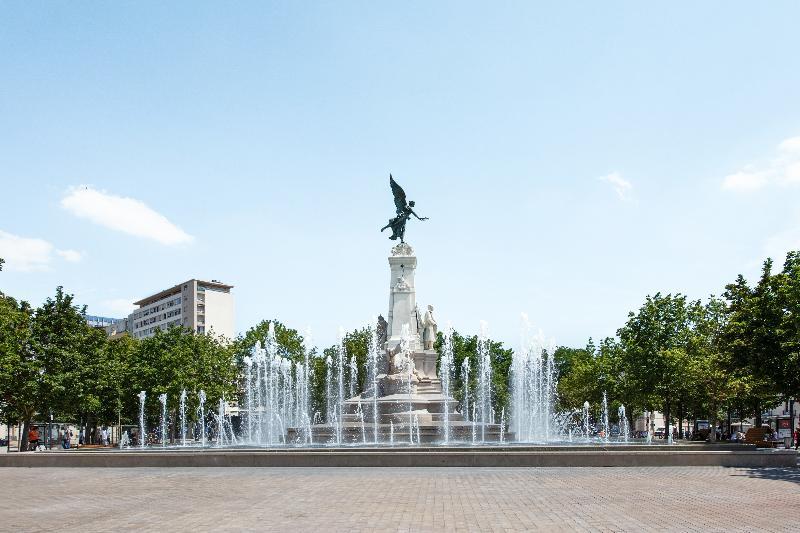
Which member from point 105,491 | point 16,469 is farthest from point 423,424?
point 105,491

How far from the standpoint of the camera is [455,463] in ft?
67.3

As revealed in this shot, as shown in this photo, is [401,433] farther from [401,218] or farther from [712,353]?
[712,353]

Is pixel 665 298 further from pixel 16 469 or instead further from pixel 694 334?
pixel 16 469

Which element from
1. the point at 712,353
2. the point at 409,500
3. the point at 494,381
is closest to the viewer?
the point at 409,500

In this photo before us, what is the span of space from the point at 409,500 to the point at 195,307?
11885 centimetres

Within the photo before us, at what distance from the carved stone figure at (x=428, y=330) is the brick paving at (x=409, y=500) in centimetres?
1840

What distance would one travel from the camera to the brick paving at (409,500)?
10977 mm

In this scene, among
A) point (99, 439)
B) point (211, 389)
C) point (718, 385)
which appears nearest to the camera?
point (718, 385)

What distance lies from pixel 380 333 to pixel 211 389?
1926cm

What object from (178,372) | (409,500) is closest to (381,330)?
(178,372)

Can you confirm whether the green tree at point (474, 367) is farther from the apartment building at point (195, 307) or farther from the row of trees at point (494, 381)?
the apartment building at point (195, 307)

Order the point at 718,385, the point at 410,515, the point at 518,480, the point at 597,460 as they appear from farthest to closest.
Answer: the point at 718,385 < the point at 597,460 < the point at 518,480 < the point at 410,515

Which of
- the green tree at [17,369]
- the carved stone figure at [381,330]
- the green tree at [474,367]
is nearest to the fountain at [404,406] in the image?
the carved stone figure at [381,330]

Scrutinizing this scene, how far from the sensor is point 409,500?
1348cm
